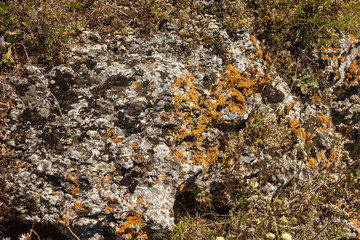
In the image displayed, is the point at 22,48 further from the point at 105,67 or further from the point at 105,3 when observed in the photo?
the point at 105,3

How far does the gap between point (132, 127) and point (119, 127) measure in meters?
0.15

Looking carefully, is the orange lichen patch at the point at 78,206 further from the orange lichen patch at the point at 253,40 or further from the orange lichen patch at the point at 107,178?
the orange lichen patch at the point at 253,40

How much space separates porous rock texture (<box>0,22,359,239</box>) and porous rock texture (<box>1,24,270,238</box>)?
11mm

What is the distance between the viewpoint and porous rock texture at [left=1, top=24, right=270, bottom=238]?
2779 millimetres

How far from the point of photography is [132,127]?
10.5 ft

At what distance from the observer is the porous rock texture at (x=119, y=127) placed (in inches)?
109

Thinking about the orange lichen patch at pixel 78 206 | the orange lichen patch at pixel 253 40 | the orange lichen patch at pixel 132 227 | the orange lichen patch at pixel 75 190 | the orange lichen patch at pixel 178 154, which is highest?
the orange lichen patch at pixel 253 40

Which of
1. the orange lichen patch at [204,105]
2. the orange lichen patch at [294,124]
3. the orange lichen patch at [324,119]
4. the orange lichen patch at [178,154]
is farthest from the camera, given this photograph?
the orange lichen patch at [324,119]

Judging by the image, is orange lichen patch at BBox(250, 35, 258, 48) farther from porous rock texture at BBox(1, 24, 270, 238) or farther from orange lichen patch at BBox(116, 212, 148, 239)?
orange lichen patch at BBox(116, 212, 148, 239)

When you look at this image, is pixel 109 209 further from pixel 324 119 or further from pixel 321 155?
pixel 324 119

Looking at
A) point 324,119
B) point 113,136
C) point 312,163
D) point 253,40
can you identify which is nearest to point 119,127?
point 113,136

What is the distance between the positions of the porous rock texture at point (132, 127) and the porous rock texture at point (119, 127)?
0.04 ft

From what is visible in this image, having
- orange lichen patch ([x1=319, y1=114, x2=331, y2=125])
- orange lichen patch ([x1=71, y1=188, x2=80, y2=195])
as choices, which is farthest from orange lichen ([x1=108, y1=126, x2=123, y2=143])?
orange lichen patch ([x1=319, y1=114, x2=331, y2=125])

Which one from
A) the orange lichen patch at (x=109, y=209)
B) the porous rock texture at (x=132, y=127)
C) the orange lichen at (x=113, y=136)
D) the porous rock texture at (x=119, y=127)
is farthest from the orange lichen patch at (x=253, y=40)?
the orange lichen patch at (x=109, y=209)
